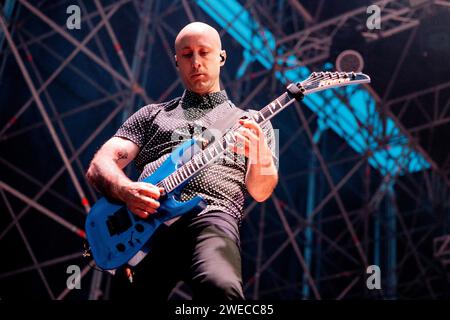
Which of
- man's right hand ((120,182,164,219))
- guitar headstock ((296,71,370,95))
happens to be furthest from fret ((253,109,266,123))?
man's right hand ((120,182,164,219))

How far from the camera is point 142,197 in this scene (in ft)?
6.93

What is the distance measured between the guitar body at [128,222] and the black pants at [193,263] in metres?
0.04

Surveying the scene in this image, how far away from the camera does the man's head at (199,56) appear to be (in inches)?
93.4

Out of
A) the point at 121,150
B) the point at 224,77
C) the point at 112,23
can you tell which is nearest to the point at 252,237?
the point at 224,77

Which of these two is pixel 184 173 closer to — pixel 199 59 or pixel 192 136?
pixel 192 136

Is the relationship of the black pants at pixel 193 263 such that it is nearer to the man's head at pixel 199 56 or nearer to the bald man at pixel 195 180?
the bald man at pixel 195 180

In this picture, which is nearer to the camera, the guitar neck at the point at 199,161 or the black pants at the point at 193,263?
the black pants at the point at 193,263

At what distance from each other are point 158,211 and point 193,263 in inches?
10.3

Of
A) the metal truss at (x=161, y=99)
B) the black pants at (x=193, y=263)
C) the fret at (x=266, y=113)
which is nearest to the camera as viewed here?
the black pants at (x=193, y=263)

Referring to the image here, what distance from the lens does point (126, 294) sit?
7.24 ft

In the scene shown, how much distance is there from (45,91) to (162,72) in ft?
5.50

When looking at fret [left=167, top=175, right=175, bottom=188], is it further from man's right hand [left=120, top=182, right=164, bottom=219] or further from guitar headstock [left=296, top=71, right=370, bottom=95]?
guitar headstock [left=296, top=71, right=370, bottom=95]

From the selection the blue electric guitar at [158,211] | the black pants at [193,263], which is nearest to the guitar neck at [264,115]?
the blue electric guitar at [158,211]

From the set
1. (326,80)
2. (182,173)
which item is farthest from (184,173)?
(326,80)
